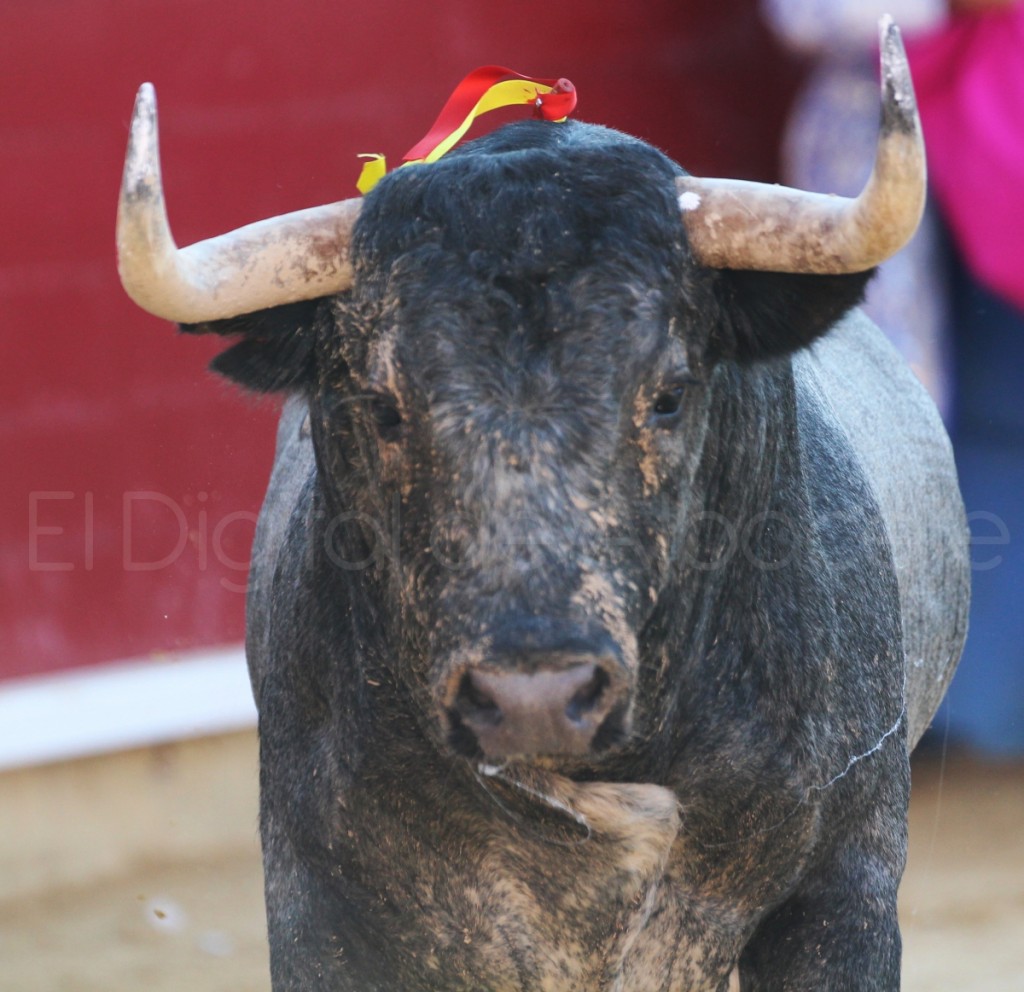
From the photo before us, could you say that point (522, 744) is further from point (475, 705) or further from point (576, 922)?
point (576, 922)

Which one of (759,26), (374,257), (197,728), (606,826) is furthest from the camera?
(759,26)

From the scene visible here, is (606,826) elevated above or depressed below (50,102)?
below

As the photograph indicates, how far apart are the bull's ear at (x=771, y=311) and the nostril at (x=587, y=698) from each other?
0.59m

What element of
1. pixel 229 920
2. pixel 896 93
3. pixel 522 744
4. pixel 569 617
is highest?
pixel 896 93

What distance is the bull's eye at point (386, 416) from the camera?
235cm

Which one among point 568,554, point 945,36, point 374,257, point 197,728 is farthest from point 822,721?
point 945,36

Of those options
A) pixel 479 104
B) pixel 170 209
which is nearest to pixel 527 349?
pixel 479 104

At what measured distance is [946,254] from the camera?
18.7 ft

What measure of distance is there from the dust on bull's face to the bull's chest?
1.08 feet

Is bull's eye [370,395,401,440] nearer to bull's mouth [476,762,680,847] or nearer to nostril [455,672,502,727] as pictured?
nostril [455,672,502,727]

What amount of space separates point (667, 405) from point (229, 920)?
3113 millimetres

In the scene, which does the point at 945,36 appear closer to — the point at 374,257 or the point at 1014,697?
the point at 1014,697

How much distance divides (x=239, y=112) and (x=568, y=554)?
3343 millimetres

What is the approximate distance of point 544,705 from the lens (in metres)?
2.04
